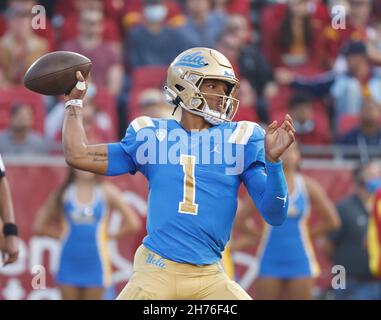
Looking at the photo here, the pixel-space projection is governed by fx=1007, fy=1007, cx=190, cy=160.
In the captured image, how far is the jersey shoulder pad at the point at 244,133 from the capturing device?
18.3 ft

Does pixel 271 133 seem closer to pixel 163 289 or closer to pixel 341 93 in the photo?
pixel 163 289

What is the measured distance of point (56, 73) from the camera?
18.7 feet

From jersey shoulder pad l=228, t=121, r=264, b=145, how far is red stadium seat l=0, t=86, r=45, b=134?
5.10 meters

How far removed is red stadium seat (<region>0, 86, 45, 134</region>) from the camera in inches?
408

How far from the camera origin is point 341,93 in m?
11.6

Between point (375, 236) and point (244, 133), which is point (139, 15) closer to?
point (375, 236)

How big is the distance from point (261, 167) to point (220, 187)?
0.87 ft

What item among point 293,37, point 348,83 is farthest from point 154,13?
point 348,83

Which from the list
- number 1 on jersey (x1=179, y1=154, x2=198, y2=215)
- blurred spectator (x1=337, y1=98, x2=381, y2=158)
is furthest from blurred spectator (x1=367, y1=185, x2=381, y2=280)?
number 1 on jersey (x1=179, y1=154, x2=198, y2=215)

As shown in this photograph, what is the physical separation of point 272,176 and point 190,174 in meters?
0.48

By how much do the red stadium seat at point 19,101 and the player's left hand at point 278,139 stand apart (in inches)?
217

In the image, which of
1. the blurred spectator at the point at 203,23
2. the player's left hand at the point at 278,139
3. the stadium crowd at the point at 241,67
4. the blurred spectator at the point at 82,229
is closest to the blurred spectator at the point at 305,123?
the stadium crowd at the point at 241,67
